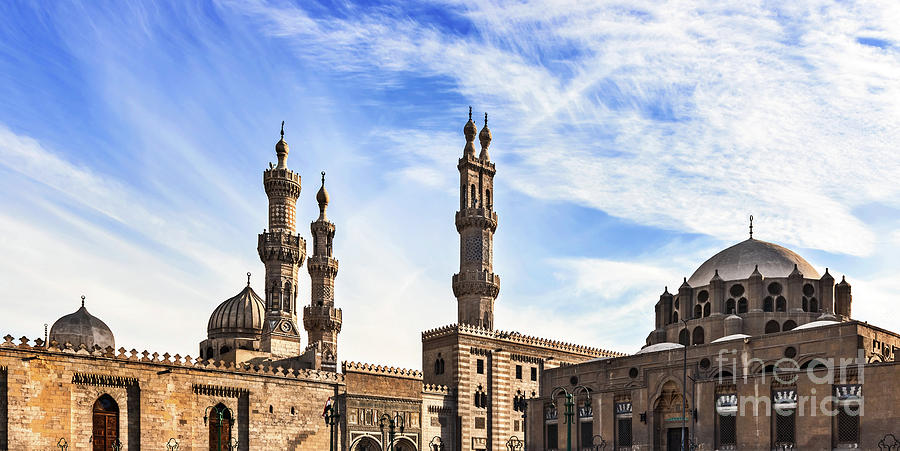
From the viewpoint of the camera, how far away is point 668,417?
46656mm

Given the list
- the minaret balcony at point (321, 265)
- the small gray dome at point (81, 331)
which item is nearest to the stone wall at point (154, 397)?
the small gray dome at point (81, 331)

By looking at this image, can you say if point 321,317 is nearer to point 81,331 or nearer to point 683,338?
point 81,331

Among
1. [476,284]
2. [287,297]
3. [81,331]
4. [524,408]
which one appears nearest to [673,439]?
[524,408]

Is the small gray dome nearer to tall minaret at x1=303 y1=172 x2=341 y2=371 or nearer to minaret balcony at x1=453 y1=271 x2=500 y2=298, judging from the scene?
tall minaret at x1=303 y1=172 x2=341 y2=371

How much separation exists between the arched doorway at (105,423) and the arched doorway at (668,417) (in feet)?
89.5

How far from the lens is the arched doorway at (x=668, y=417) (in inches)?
1812

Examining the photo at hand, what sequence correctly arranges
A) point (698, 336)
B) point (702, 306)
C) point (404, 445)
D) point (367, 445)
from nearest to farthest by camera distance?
1. point (367, 445)
2. point (404, 445)
3. point (698, 336)
4. point (702, 306)

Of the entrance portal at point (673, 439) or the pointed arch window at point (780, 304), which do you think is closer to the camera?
the entrance portal at point (673, 439)

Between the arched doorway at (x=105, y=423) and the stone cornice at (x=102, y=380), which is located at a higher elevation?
the stone cornice at (x=102, y=380)

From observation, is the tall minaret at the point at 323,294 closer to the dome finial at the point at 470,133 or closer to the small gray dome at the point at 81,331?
the dome finial at the point at 470,133

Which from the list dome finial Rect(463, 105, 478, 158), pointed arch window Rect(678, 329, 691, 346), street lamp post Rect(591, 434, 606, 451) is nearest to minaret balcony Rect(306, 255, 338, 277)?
dome finial Rect(463, 105, 478, 158)

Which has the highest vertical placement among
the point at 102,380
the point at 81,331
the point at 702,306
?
the point at 702,306
